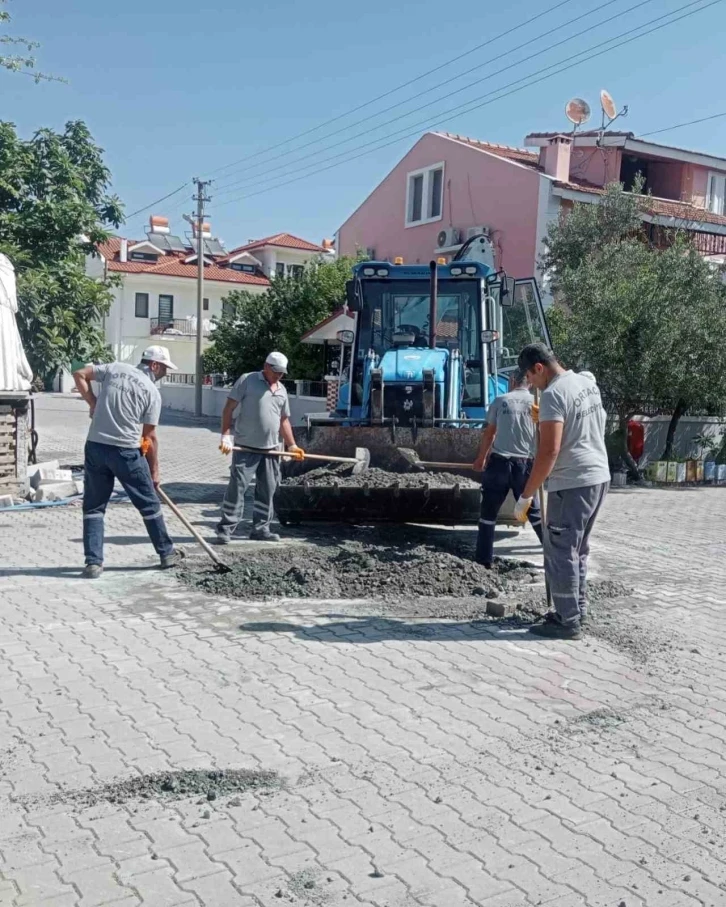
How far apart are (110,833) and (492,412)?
17.0 feet

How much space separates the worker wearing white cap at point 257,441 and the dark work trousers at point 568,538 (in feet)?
10.7

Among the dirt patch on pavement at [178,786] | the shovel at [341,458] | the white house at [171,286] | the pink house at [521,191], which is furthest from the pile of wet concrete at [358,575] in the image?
the white house at [171,286]

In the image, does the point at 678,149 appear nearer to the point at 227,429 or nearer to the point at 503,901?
the point at 227,429

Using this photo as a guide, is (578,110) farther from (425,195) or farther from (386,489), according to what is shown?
(386,489)

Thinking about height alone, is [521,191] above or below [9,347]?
above

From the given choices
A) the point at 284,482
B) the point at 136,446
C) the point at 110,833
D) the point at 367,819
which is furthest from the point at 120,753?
the point at 284,482

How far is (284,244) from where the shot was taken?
6178cm

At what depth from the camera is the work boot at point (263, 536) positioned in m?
8.89

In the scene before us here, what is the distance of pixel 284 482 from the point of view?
9.30m

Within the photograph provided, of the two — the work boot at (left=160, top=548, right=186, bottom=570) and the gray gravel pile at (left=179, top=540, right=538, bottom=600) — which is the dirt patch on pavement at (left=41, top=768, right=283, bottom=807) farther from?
the work boot at (left=160, top=548, right=186, bottom=570)

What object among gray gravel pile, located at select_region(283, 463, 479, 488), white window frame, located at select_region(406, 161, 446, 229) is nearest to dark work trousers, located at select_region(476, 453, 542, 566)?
gray gravel pile, located at select_region(283, 463, 479, 488)

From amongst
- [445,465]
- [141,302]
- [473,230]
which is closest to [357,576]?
[445,465]

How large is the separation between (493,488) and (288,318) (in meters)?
21.2

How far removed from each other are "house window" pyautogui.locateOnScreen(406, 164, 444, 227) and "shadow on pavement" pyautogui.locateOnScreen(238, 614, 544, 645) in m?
24.2
